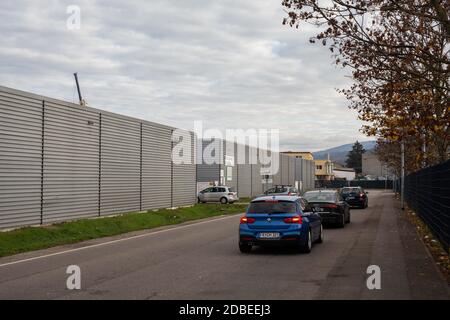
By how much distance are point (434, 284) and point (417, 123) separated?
5036mm

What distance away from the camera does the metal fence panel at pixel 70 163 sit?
878 inches

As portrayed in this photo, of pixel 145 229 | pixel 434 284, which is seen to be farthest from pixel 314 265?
pixel 145 229

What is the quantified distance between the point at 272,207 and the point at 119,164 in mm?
15348

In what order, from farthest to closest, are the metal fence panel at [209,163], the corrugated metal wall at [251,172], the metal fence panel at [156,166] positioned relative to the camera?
the corrugated metal wall at [251,172], the metal fence panel at [209,163], the metal fence panel at [156,166]

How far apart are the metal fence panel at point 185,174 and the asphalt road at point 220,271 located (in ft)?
58.7

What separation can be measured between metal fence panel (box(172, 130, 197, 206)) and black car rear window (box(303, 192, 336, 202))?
13804 millimetres

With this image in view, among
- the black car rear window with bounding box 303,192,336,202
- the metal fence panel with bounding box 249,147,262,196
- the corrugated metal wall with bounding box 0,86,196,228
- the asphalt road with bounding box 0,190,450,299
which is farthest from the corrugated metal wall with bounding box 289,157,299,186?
the asphalt road with bounding box 0,190,450,299

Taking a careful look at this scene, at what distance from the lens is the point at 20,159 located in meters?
20.5

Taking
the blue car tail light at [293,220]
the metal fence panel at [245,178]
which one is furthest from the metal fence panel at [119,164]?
the metal fence panel at [245,178]

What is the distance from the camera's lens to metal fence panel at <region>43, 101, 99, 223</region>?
73.2 feet

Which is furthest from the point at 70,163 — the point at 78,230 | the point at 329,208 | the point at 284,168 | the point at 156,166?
the point at 284,168

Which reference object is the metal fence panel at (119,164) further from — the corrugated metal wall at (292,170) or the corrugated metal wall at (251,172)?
the corrugated metal wall at (292,170)

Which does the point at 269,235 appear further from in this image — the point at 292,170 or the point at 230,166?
the point at 292,170
